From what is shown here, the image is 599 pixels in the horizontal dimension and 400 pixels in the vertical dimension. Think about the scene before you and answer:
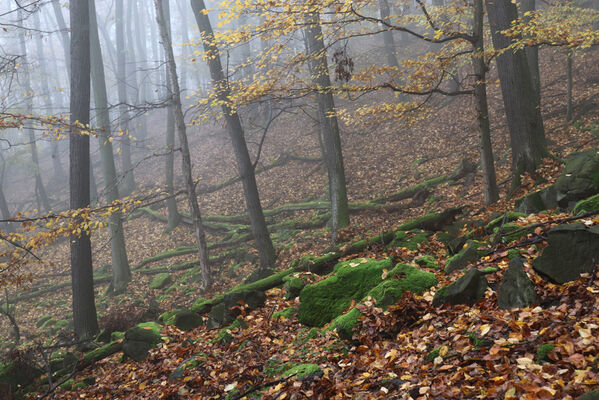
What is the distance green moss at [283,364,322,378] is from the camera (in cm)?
424

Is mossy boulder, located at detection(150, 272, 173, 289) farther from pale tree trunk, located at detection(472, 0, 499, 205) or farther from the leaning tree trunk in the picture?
the leaning tree trunk

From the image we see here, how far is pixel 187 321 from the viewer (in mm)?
7723

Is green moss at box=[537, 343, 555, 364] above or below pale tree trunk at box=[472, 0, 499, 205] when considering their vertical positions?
below

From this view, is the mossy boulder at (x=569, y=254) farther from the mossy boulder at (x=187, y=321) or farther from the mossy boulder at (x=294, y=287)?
the mossy boulder at (x=187, y=321)

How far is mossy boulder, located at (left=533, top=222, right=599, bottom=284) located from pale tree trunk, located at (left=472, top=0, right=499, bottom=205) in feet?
17.1

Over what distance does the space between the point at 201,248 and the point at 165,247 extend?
18.9 ft

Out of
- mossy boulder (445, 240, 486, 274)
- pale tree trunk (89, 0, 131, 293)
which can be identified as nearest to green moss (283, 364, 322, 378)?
mossy boulder (445, 240, 486, 274)

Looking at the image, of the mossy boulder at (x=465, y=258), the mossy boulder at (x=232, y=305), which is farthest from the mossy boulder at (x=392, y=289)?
the mossy boulder at (x=232, y=305)

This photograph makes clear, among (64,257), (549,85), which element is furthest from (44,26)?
(549,85)

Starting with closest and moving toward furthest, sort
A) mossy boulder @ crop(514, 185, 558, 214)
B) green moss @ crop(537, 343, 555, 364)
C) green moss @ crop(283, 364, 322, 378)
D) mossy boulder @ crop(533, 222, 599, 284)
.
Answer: green moss @ crop(537, 343, 555, 364)
mossy boulder @ crop(533, 222, 599, 284)
green moss @ crop(283, 364, 322, 378)
mossy boulder @ crop(514, 185, 558, 214)

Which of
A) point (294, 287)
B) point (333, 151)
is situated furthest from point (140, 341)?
point (333, 151)

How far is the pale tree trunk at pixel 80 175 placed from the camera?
9391mm

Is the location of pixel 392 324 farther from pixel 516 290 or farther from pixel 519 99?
pixel 519 99

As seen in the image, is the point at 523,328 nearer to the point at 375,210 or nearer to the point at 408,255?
the point at 408,255
